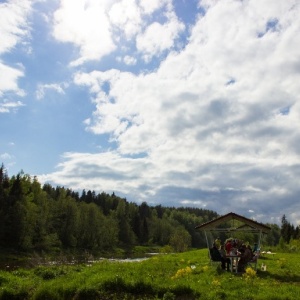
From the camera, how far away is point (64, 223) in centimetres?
10512

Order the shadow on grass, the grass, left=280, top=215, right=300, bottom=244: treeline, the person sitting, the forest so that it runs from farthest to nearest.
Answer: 1. left=280, top=215, right=300, bottom=244: treeline
2. the forest
3. the person sitting
4. the shadow on grass
5. the grass

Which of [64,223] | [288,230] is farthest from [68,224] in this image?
[288,230]

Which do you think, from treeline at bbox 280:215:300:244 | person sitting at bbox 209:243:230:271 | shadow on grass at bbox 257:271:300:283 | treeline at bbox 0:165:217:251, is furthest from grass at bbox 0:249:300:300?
treeline at bbox 280:215:300:244

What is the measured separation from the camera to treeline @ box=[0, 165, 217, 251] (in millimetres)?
79250

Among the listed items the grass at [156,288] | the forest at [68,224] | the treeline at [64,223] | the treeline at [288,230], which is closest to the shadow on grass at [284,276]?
the grass at [156,288]

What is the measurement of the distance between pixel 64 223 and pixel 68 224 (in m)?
1.43

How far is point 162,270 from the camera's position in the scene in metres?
24.9

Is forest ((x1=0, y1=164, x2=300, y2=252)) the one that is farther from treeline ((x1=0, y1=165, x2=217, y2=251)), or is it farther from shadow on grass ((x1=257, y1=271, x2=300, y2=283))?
shadow on grass ((x1=257, y1=271, x2=300, y2=283))

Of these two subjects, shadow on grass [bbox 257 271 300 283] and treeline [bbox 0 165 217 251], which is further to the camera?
treeline [bbox 0 165 217 251]

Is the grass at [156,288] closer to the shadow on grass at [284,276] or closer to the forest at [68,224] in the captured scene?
the shadow on grass at [284,276]

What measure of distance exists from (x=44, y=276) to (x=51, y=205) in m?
85.3

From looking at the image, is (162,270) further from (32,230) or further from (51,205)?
(51,205)

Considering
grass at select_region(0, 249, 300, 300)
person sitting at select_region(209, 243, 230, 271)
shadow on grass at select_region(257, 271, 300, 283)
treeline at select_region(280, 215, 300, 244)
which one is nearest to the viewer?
grass at select_region(0, 249, 300, 300)

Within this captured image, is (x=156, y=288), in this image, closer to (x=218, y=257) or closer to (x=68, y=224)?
(x=218, y=257)
